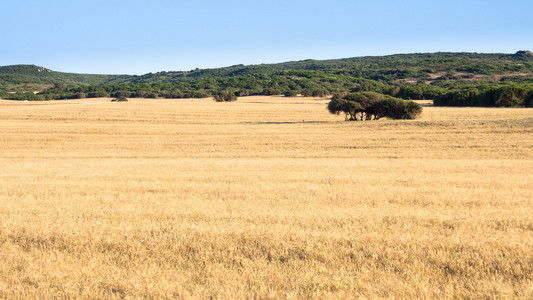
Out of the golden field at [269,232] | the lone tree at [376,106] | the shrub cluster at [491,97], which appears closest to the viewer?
the golden field at [269,232]

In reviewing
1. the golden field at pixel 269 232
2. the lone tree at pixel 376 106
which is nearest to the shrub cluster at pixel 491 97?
the lone tree at pixel 376 106

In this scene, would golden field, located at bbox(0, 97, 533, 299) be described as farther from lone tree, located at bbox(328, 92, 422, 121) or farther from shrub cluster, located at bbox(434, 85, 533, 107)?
shrub cluster, located at bbox(434, 85, 533, 107)

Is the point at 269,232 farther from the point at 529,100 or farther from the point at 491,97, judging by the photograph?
the point at 491,97

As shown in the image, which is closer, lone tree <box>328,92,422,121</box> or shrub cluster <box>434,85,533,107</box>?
lone tree <box>328,92,422,121</box>

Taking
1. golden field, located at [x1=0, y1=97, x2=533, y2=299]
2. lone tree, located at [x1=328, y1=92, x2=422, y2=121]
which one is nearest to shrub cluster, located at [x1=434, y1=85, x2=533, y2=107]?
lone tree, located at [x1=328, y1=92, x2=422, y2=121]

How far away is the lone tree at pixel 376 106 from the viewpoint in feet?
155

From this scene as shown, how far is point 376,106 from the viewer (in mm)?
48406

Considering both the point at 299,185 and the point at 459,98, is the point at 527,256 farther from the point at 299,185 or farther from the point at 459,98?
the point at 459,98

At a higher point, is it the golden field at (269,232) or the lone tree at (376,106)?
the lone tree at (376,106)

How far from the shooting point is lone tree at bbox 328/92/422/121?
4716 centimetres

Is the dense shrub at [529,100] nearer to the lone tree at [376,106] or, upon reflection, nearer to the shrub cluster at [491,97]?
the shrub cluster at [491,97]

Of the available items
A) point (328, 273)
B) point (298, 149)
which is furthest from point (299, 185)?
point (298, 149)

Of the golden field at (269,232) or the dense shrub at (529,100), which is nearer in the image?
the golden field at (269,232)

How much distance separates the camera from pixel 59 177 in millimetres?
15703
